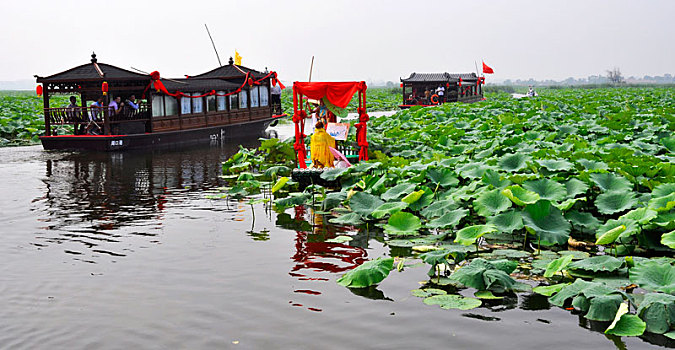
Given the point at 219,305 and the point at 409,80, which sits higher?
the point at 409,80

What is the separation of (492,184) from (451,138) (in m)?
6.97

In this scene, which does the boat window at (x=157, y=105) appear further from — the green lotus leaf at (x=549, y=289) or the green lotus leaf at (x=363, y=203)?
the green lotus leaf at (x=549, y=289)

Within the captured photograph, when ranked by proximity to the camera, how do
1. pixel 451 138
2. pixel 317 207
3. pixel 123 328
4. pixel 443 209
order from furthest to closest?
pixel 451 138
pixel 317 207
pixel 443 209
pixel 123 328

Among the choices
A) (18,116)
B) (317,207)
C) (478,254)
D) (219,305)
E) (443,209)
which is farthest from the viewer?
(18,116)

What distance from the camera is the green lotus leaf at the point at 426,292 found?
5489 millimetres

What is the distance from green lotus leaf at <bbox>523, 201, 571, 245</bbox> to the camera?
638cm

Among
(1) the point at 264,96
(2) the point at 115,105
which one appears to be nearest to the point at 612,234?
(2) the point at 115,105

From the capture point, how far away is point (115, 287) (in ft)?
19.5

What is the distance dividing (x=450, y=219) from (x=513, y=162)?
8.21ft

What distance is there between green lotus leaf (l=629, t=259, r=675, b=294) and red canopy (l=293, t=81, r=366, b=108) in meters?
6.81

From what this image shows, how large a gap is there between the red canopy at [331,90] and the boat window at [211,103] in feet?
37.4


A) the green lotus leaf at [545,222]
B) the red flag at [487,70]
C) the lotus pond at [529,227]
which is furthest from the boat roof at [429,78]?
the green lotus leaf at [545,222]

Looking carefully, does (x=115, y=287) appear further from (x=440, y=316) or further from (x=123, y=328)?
Result: (x=440, y=316)

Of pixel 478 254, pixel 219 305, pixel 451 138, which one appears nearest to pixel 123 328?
pixel 219 305
